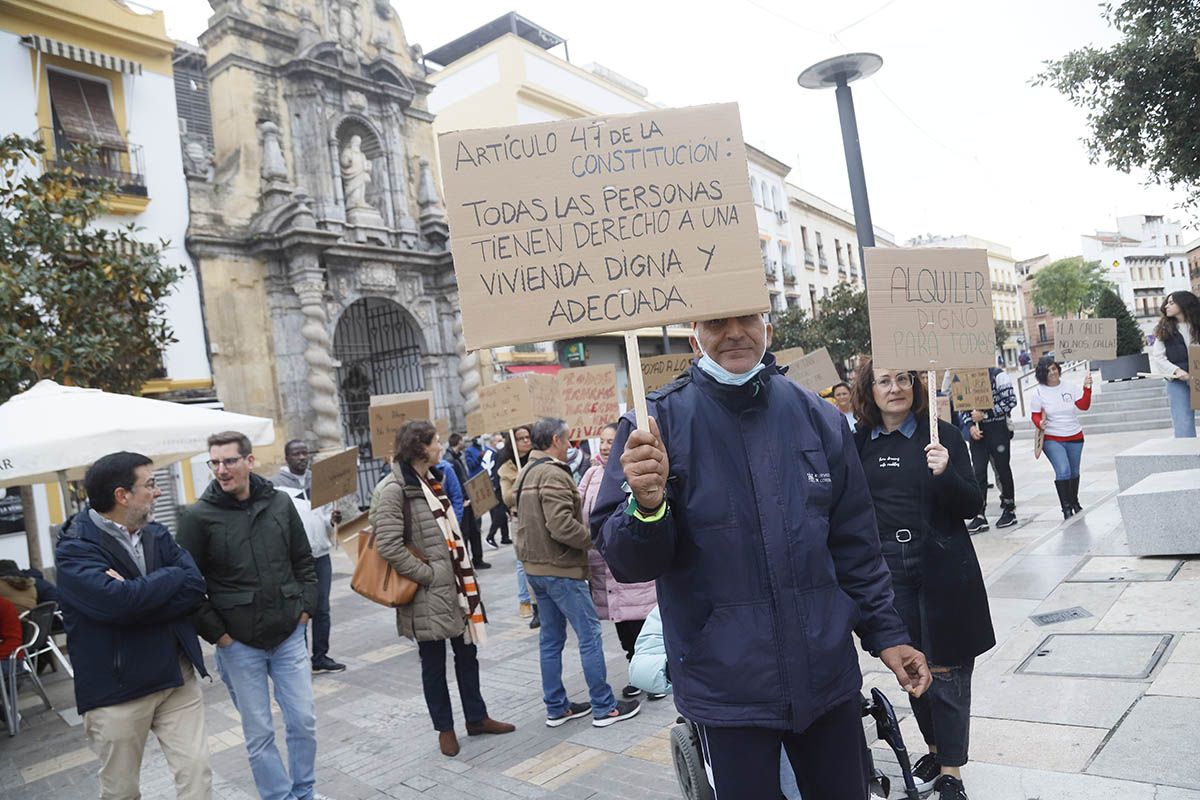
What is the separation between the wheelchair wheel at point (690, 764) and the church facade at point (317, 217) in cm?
1571

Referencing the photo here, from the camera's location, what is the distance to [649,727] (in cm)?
→ 473

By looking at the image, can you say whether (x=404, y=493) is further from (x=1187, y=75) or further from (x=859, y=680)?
(x=1187, y=75)

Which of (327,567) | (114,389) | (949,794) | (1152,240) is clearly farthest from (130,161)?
(1152,240)

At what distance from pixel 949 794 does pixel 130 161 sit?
18.0 meters

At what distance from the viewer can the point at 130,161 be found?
16141mm

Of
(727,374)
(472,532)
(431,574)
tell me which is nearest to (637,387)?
(727,374)

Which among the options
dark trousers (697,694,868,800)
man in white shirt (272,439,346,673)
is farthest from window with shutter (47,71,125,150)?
dark trousers (697,694,868,800)

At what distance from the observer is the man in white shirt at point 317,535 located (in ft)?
22.2

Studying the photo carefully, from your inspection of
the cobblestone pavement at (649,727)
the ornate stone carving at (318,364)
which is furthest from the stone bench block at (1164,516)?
the ornate stone carving at (318,364)

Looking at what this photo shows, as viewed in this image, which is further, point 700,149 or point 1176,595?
point 1176,595

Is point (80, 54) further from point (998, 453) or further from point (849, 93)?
point (998, 453)

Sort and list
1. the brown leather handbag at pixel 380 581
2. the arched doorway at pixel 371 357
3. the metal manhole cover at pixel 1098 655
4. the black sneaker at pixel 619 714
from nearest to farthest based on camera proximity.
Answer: the metal manhole cover at pixel 1098 655, the brown leather handbag at pixel 380 581, the black sneaker at pixel 619 714, the arched doorway at pixel 371 357

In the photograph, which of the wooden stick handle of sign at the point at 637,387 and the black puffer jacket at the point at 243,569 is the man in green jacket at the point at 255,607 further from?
the wooden stick handle of sign at the point at 637,387

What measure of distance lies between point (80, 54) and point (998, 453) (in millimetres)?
17368
